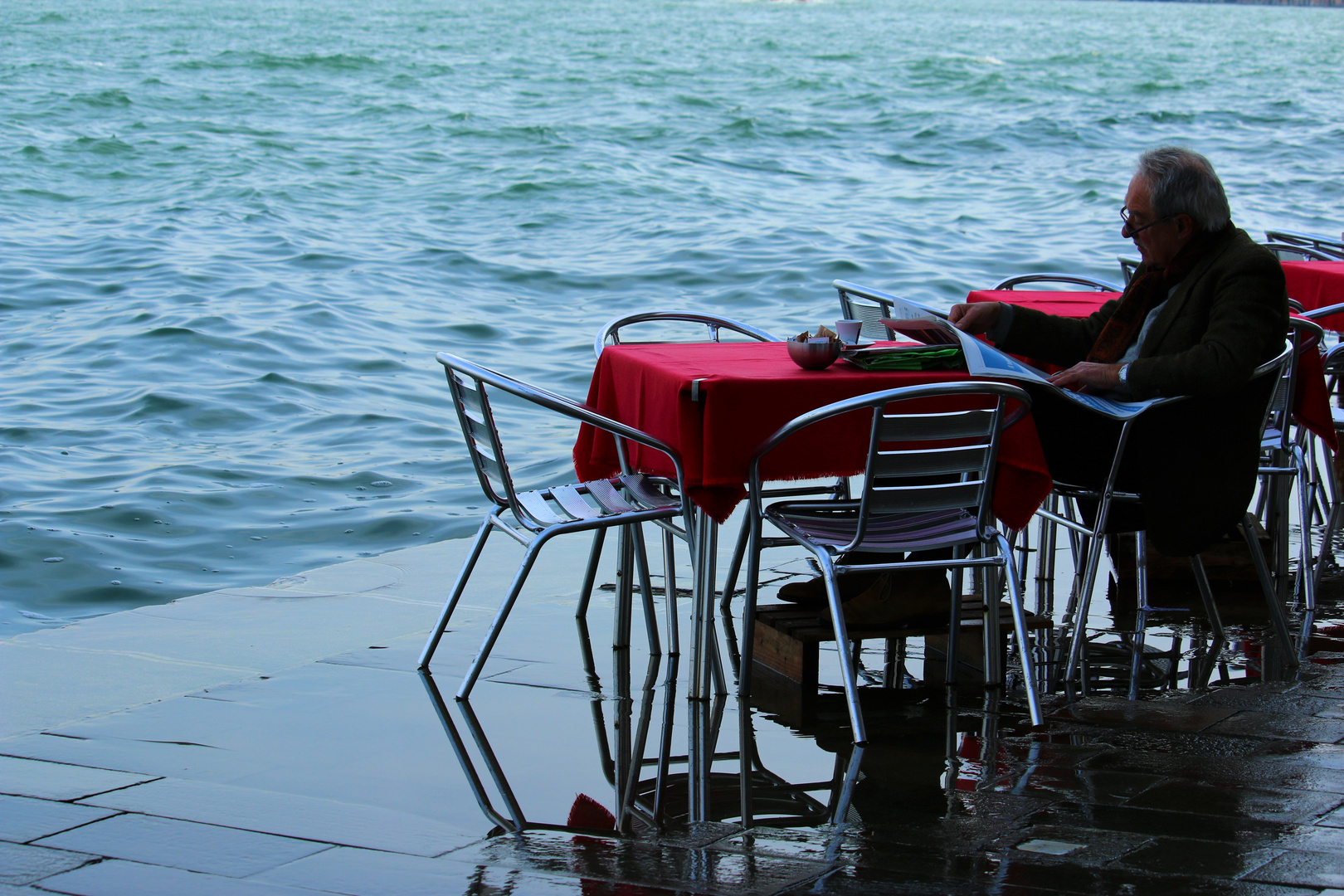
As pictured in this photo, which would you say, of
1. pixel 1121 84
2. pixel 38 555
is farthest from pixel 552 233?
pixel 1121 84

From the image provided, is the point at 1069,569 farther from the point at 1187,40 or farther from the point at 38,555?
the point at 1187,40

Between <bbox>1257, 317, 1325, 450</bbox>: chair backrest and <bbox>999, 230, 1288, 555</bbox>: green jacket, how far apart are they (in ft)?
1.06

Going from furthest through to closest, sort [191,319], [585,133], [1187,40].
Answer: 1. [1187,40]
2. [585,133]
3. [191,319]

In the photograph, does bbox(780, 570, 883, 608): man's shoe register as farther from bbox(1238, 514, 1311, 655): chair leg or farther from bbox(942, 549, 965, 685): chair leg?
bbox(1238, 514, 1311, 655): chair leg

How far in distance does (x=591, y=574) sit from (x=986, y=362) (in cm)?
126

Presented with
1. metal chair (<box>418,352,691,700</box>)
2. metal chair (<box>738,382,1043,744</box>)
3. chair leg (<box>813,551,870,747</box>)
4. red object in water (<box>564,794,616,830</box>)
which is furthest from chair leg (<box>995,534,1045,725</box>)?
red object in water (<box>564,794,616,830</box>)

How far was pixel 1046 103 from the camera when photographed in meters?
30.4

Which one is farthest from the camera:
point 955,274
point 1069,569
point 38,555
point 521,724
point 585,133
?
point 585,133

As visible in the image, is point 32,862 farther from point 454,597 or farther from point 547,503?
point 547,503

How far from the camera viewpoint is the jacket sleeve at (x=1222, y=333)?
11.5 feet

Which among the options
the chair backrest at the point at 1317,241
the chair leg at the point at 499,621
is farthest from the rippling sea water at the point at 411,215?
the chair backrest at the point at 1317,241

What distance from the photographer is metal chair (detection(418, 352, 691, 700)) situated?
11.1 feet

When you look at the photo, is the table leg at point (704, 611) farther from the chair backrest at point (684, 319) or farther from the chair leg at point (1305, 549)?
the chair leg at point (1305, 549)

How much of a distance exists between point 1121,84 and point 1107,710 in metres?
33.9
